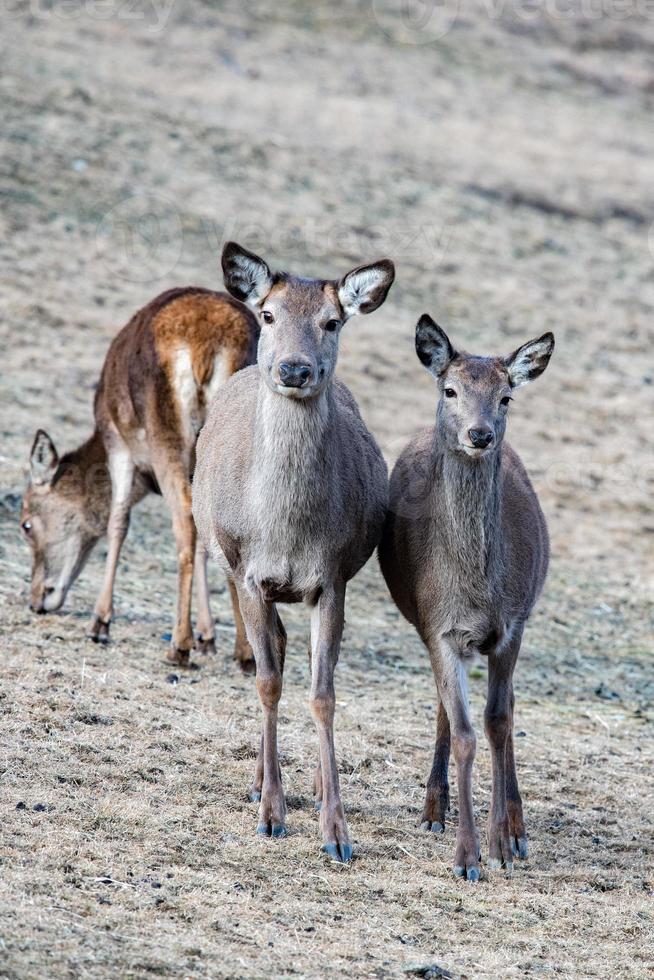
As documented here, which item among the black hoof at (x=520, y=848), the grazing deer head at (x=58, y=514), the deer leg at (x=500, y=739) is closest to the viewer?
the deer leg at (x=500, y=739)

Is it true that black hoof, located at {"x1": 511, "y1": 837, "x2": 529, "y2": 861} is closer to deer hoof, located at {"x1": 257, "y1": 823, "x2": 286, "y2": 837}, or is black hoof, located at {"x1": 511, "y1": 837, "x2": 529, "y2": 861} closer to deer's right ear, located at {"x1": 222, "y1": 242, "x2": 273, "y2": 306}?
deer hoof, located at {"x1": 257, "y1": 823, "x2": 286, "y2": 837}

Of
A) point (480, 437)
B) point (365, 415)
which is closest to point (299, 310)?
point (480, 437)

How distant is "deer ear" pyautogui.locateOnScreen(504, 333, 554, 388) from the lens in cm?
724

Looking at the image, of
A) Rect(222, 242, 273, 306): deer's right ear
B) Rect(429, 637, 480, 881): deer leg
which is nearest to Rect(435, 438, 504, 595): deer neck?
Rect(429, 637, 480, 881): deer leg

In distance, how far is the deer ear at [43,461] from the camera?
36.9 ft

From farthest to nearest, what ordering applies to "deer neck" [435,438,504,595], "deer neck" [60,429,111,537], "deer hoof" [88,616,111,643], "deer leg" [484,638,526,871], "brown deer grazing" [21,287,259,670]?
"deer neck" [60,429,111,537] < "deer hoof" [88,616,111,643] < "brown deer grazing" [21,287,259,670] < "deer neck" [435,438,504,595] < "deer leg" [484,638,526,871]

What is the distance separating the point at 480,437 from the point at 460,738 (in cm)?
146

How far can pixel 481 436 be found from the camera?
268 inches

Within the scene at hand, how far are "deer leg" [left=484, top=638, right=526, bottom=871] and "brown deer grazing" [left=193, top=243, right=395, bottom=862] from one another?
0.76m

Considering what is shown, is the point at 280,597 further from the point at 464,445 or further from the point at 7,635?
the point at 7,635

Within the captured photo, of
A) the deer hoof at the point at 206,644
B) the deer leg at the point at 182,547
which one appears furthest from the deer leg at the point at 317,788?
the deer hoof at the point at 206,644

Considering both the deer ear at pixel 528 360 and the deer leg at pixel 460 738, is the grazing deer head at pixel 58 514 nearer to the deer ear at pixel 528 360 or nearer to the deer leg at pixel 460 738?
the deer leg at pixel 460 738

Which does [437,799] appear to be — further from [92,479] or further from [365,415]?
[365,415]

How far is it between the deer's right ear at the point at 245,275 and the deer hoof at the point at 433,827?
282 centimetres
